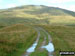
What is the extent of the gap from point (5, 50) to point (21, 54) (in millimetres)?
2922

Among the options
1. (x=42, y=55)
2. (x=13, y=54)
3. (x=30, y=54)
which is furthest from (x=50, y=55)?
(x=13, y=54)

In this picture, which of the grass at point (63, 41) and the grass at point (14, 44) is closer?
the grass at point (14, 44)

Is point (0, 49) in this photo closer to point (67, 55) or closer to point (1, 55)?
point (1, 55)

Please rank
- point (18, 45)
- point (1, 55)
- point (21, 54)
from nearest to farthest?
1. point (1, 55)
2. point (21, 54)
3. point (18, 45)

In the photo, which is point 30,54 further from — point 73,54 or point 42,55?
point 73,54

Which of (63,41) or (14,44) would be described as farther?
(63,41)

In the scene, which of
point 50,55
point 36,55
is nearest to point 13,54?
point 36,55

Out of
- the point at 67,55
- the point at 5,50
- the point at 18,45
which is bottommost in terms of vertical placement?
the point at 67,55

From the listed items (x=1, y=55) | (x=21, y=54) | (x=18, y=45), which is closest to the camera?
(x=1, y=55)

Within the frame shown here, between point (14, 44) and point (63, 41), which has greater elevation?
point (63, 41)

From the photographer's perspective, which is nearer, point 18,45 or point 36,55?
point 36,55

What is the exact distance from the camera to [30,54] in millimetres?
34156

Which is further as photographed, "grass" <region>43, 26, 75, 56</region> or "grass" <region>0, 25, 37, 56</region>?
"grass" <region>43, 26, 75, 56</region>

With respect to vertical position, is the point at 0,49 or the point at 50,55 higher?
the point at 0,49
